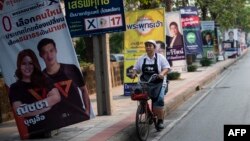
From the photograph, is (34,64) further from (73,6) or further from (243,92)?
(243,92)

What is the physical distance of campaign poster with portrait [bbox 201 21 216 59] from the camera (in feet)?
129

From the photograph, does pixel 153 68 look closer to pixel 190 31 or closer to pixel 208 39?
pixel 190 31

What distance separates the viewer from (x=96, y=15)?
12312mm

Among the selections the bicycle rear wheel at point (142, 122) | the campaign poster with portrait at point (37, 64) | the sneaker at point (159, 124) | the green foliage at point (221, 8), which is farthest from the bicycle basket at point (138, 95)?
the green foliage at point (221, 8)

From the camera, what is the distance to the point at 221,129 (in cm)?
1074

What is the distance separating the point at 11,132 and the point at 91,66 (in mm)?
8065

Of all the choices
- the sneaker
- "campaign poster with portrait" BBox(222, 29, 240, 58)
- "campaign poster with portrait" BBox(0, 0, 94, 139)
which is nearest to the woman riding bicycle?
the sneaker

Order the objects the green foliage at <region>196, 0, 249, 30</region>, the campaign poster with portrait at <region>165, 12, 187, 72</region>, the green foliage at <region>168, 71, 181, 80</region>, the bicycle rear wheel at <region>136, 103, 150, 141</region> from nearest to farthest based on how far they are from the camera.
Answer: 1. the bicycle rear wheel at <region>136, 103, 150, 141</region>
2. the campaign poster with portrait at <region>165, 12, 187, 72</region>
3. the green foliage at <region>168, 71, 181, 80</region>
4. the green foliage at <region>196, 0, 249, 30</region>

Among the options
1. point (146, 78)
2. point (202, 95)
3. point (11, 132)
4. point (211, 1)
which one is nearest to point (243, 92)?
point (202, 95)

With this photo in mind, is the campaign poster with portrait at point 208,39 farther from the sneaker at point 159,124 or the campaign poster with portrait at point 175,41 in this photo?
the sneaker at point 159,124

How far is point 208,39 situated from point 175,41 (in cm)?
1774

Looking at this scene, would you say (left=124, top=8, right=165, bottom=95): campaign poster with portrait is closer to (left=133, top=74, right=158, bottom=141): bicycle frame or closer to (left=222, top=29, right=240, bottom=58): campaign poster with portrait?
(left=133, top=74, right=158, bottom=141): bicycle frame

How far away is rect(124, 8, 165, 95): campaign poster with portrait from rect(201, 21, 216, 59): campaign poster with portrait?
72.7 ft

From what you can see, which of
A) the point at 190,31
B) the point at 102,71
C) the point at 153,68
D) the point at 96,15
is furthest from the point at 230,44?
the point at 153,68
